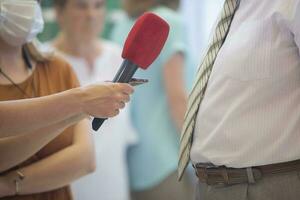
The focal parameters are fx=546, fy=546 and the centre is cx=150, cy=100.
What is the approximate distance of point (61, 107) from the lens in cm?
120

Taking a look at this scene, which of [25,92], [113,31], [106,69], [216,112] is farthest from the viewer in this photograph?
[113,31]

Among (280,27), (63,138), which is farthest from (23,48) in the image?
(280,27)

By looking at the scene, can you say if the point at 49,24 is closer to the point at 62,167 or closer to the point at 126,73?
the point at 62,167

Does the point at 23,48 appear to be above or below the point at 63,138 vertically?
above

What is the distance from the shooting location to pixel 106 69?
235cm

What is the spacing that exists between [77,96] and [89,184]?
1040mm

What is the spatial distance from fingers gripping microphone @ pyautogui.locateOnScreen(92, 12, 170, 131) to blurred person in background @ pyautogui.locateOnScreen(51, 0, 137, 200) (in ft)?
3.46

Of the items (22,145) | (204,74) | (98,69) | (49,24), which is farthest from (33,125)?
(49,24)

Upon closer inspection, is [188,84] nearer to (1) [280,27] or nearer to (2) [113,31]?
(2) [113,31]

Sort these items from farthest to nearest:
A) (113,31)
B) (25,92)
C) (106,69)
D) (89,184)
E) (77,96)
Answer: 1. (113,31)
2. (106,69)
3. (89,184)
4. (25,92)
5. (77,96)

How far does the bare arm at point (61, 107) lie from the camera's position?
3.83ft

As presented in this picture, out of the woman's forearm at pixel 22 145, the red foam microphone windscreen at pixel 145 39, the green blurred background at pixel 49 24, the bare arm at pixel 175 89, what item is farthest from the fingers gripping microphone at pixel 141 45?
the green blurred background at pixel 49 24

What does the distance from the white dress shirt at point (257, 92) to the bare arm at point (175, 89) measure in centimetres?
106

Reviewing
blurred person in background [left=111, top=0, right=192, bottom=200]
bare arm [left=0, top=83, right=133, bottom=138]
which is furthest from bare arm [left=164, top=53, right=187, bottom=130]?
bare arm [left=0, top=83, right=133, bottom=138]
